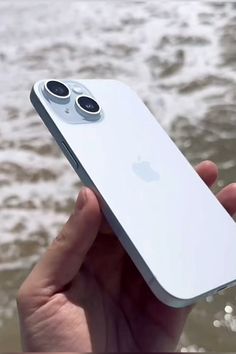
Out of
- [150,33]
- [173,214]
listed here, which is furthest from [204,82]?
[173,214]

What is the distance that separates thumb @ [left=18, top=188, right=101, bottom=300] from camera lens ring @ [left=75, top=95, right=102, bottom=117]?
0.18 meters

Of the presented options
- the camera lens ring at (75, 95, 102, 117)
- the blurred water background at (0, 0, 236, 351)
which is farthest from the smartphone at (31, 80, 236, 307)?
the blurred water background at (0, 0, 236, 351)

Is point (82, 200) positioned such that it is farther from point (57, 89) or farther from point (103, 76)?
point (103, 76)

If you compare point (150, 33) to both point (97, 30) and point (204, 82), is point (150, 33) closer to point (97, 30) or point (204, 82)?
point (97, 30)

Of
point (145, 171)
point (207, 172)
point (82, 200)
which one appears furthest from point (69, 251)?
point (207, 172)

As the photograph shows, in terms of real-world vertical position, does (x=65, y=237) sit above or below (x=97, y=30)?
above

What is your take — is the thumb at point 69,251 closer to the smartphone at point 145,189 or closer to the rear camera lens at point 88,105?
the smartphone at point 145,189

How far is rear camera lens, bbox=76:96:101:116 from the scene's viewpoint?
3.51 feet

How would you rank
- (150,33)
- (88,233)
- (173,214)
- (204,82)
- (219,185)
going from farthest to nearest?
(150,33)
(204,82)
(219,185)
(173,214)
(88,233)

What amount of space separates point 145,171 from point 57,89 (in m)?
0.19

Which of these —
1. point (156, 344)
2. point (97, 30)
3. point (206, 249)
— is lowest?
point (97, 30)

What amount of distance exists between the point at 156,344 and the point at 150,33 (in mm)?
2118

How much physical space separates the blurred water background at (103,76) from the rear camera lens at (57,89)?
0.70 meters

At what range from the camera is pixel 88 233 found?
35.8 inches
